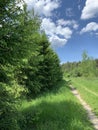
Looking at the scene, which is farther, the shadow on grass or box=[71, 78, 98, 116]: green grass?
box=[71, 78, 98, 116]: green grass

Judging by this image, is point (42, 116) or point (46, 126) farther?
point (42, 116)

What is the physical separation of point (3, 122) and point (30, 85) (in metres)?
10.5

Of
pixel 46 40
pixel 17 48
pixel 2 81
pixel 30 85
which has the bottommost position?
pixel 2 81

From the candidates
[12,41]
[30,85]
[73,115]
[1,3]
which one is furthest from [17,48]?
[30,85]

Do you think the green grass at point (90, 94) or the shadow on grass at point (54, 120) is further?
the green grass at point (90, 94)

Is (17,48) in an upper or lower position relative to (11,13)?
lower

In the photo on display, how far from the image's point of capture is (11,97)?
9.41 metres

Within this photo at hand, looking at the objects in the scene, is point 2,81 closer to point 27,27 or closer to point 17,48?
point 17,48

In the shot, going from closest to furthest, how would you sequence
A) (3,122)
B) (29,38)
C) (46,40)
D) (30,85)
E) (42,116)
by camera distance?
1. (3,122)
2. (29,38)
3. (42,116)
4. (30,85)
5. (46,40)

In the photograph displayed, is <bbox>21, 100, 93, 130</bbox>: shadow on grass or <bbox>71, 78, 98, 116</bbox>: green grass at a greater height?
<bbox>71, 78, 98, 116</bbox>: green grass

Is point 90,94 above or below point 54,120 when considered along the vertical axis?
above

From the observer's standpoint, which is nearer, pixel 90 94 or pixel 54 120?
pixel 54 120

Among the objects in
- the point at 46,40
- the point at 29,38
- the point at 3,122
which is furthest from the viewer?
the point at 46,40

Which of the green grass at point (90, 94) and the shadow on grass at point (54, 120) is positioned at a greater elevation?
the green grass at point (90, 94)
